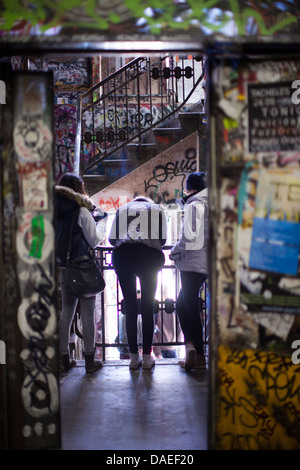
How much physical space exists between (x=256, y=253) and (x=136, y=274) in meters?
2.02

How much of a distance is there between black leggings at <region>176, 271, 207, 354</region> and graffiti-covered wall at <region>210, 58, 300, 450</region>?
1.69m

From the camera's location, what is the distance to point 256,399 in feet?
11.3

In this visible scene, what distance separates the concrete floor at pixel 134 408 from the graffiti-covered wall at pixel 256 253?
1.97 ft

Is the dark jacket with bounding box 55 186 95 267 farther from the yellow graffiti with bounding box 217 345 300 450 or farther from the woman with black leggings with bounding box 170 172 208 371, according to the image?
the yellow graffiti with bounding box 217 345 300 450

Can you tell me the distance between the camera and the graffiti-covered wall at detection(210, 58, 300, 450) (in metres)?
3.33

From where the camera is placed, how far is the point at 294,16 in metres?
3.31

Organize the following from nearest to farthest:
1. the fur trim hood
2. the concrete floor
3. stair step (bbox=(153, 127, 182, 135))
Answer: the concrete floor → the fur trim hood → stair step (bbox=(153, 127, 182, 135))

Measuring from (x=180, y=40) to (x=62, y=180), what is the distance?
91.2 inches

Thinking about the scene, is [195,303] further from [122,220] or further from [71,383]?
[71,383]
